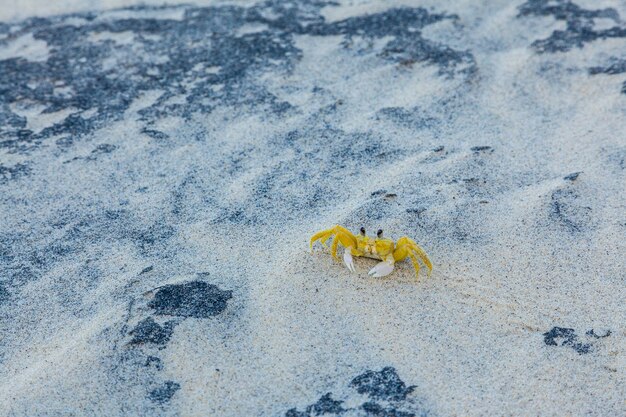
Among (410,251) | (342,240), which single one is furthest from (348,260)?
(410,251)

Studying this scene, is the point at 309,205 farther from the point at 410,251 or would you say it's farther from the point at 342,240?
the point at 410,251

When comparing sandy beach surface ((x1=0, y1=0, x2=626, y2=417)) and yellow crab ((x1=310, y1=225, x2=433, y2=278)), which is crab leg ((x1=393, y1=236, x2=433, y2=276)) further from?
sandy beach surface ((x1=0, y1=0, x2=626, y2=417))

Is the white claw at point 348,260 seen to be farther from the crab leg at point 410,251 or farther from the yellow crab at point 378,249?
the crab leg at point 410,251

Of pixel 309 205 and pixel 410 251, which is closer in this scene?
pixel 410 251

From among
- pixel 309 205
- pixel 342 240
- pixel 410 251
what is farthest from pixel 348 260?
pixel 309 205

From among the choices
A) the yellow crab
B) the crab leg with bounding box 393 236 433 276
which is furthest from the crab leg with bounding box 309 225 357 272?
the crab leg with bounding box 393 236 433 276

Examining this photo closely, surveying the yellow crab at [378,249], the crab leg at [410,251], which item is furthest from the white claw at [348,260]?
the crab leg at [410,251]

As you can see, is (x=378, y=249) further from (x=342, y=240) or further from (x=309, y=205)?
(x=309, y=205)
